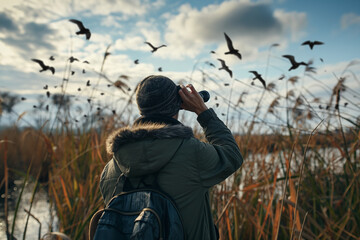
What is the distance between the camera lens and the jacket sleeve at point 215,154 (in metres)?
1.38

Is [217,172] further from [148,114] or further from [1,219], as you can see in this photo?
[1,219]

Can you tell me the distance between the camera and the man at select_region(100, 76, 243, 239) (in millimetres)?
1312

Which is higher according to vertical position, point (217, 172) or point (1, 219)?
point (217, 172)

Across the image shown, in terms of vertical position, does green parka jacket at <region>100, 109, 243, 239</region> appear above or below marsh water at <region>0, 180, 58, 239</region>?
above

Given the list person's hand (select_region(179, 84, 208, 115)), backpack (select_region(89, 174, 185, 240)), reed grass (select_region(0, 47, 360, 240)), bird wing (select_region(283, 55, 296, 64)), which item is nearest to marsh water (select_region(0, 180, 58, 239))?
reed grass (select_region(0, 47, 360, 240))

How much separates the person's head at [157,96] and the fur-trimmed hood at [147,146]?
0.42 feet

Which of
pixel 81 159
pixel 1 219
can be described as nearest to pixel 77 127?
pixel 81 159

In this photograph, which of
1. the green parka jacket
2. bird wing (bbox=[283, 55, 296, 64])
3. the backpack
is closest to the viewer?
the backpack

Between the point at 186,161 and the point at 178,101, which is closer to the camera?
the point at 186,161

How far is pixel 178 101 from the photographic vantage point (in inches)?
61.9

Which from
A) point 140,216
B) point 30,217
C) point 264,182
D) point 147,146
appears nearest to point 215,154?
point 147,146

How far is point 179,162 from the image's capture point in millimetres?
1344

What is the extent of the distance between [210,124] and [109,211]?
673 millimetres

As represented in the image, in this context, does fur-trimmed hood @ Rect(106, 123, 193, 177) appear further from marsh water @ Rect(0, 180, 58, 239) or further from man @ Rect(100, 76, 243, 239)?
marsh water @ Rect(0, 180, 58, 239)
